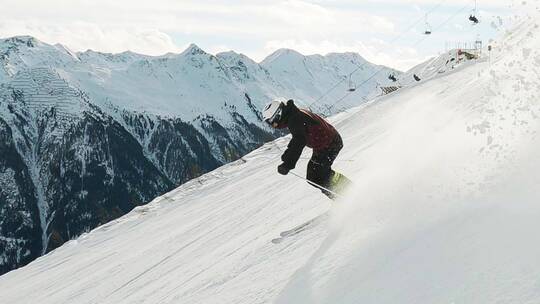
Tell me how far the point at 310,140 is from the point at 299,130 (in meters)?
0.37

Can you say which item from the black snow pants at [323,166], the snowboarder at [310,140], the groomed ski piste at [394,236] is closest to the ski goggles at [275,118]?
the snowboarder at [310,140]

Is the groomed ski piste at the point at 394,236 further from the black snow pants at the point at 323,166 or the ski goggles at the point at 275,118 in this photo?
the ski goggles at the point at 275,118

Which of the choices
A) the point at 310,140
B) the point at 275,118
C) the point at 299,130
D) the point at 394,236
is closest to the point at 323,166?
the point at 310,140

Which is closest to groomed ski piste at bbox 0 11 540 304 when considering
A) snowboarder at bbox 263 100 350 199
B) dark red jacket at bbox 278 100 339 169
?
snowboarder at bbox 263 100 350 199

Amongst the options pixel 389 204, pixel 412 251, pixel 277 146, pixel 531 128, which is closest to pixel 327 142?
pixel 389 204

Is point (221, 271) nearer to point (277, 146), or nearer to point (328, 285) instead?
point (328, 285)

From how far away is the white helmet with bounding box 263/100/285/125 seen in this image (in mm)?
7930

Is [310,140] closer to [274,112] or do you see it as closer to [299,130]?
[299,130]

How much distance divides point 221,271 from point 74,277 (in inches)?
289

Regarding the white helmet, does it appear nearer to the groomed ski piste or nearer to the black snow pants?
the black snow pants

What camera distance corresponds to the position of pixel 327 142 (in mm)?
8516

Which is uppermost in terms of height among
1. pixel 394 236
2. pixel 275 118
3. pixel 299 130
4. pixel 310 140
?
pixel 275 118

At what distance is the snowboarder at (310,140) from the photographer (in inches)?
316

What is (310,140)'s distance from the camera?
27.5 feet
